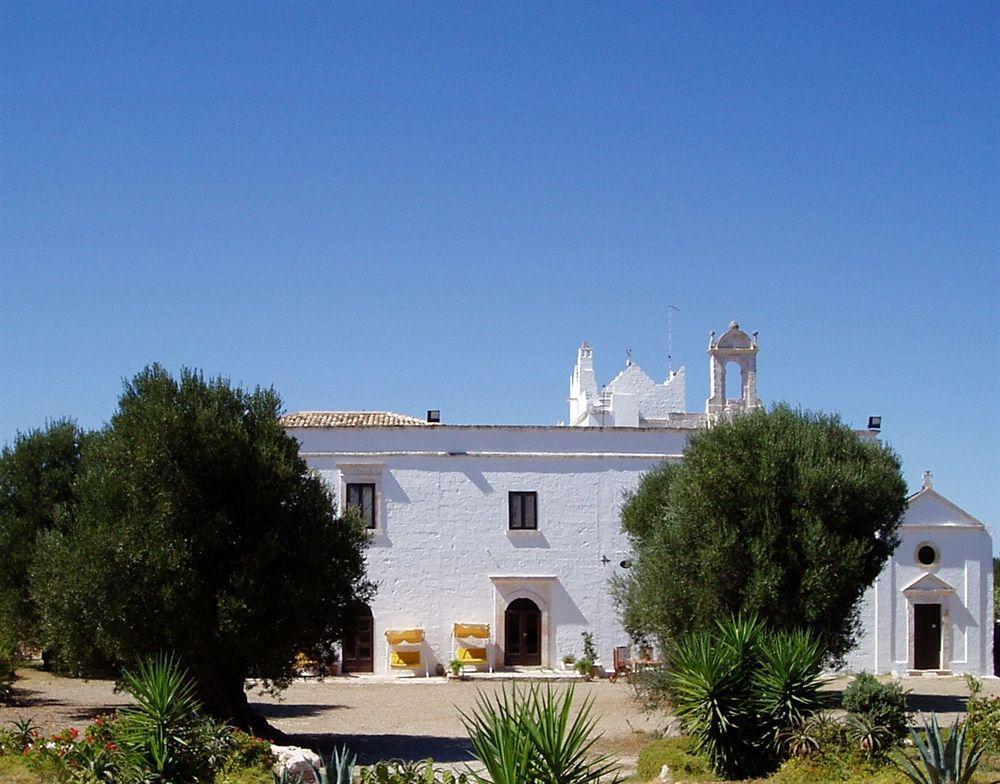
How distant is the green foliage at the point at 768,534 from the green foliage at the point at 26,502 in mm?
11388

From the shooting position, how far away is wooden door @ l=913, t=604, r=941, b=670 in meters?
32.8

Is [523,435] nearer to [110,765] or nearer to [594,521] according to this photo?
[594,521]

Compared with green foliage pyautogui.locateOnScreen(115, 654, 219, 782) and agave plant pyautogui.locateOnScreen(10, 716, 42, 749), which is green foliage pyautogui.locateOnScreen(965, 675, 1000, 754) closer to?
green foliage pyautogui.locateOnScreen(115, 654, 219, 782)

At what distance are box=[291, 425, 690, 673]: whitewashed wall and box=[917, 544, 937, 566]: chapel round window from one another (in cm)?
742

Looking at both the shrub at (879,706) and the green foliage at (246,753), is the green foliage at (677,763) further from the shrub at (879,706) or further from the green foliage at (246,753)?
the green foliage at (246,753)

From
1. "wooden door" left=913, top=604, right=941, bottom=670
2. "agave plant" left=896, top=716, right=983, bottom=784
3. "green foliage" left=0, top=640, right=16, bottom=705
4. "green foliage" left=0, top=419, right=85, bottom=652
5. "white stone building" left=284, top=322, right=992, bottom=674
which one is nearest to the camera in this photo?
"agave plant" left=896, top=716, right=983, bottom=784

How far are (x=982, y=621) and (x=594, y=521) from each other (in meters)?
11.2

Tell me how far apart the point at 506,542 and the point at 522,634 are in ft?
8.52

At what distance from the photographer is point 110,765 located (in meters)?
12.9

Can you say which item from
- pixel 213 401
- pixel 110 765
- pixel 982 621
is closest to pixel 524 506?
pixel 982 621

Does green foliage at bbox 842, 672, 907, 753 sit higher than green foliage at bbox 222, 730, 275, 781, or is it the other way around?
green foliage at bbox 842, 672, 907, 753

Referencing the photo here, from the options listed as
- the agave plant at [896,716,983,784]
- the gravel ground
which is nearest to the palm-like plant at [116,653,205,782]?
the gravel ground

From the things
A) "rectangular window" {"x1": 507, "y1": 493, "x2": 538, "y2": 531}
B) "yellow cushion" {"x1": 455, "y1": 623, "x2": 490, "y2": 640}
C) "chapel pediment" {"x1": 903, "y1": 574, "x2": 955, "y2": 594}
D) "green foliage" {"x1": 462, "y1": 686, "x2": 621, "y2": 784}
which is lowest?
"yellow cushion" {"x1": 455, "y1": 623, "x2": 490, "y2": 640}

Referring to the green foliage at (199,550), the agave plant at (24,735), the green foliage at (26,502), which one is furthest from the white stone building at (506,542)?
the agave plant at (24,735)
